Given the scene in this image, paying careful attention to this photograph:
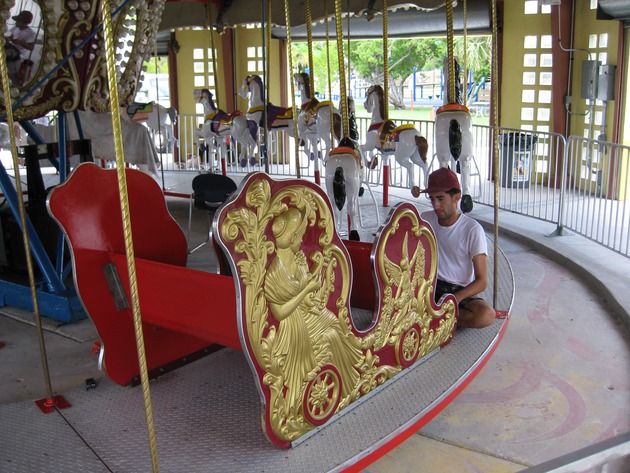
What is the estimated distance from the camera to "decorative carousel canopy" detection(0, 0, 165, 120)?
346 centimetres

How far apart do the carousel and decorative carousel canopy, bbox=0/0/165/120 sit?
1cm

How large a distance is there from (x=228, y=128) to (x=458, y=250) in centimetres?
627

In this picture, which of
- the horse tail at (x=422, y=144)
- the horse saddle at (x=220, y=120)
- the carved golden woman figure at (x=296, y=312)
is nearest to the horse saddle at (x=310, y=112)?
the horse tail at (x=422, y=144)

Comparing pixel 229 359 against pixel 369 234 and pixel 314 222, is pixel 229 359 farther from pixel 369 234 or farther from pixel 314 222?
pixel 369 234

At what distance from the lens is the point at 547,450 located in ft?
8.95

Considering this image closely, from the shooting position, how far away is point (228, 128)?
30.0 feet

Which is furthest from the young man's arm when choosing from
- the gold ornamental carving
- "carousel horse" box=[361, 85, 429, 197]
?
"carousel horse" box=[361, 85, 429, 197]

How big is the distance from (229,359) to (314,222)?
114 cm

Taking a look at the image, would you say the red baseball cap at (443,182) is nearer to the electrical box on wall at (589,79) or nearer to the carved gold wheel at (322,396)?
the carved gold wheel at (322,396)

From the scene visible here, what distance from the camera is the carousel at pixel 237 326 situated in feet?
6.63

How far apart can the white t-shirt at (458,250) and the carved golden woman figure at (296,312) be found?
4.31ft

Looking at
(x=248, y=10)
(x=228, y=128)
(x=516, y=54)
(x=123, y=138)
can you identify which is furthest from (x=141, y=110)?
(x=516, y=54)

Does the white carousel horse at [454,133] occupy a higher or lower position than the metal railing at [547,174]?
higher

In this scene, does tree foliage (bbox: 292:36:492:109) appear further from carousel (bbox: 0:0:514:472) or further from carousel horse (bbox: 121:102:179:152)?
carousel (bbox: 0:0:514:472)
